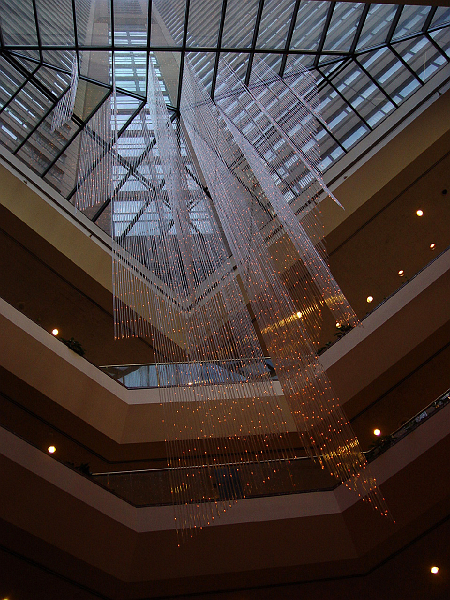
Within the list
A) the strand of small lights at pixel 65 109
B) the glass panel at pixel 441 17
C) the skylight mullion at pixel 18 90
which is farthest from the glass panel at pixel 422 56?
the skylight mullion at pixel 18 90

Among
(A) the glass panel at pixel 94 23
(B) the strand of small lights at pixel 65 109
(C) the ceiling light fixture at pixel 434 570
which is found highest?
(A) the glass panel at pixel 94 23

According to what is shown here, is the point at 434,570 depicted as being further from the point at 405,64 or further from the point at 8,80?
the point at 8,80

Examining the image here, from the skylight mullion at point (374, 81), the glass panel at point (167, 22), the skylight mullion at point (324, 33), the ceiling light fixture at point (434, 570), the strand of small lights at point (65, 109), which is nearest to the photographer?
the ceiling light fixture at point (434, 570)

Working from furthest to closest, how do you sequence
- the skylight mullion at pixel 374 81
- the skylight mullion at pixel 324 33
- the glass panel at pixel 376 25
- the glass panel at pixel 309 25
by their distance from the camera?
the skylight mullion at pixel 374 81, the glass panel at pixel 376 25, the skylight mullion at pixel 324 33, the glass panel at pixel 309 25

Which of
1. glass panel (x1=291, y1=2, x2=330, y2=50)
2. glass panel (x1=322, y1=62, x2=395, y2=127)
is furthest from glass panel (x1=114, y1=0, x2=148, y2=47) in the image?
glass panel (x1=322, y1=62, x2=395, y2=127)

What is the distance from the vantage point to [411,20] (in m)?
12.5

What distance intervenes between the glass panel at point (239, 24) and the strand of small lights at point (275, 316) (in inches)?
46.7

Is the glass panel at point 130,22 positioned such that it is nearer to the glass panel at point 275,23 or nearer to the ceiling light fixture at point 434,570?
the glass panel at point 275,23

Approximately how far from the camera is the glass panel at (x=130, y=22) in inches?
422

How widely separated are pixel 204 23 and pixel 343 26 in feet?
10.8

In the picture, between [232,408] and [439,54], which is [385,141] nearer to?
[439,54]

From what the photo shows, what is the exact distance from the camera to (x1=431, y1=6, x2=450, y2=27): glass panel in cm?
1238

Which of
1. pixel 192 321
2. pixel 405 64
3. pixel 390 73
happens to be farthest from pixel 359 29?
pixel 192 321

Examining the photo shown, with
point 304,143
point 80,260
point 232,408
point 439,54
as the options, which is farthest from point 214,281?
point 439,54
